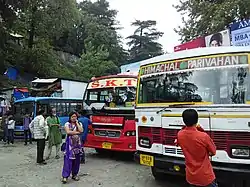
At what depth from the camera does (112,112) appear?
10734 millimetres

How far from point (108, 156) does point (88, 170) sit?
7.54 feet

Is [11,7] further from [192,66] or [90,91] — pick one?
[192,66]

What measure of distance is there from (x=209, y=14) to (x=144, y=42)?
38618 millimetres

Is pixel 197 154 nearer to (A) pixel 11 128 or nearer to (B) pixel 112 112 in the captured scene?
(B) pixel 112 112

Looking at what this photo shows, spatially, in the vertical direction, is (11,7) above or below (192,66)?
above

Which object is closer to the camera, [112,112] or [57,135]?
[112,112]

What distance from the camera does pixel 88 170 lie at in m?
9.00

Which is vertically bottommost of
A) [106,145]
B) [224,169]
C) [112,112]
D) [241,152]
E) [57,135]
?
[106,145]

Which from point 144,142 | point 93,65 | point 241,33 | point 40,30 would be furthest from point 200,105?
point 93,65

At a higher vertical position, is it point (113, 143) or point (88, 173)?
point (113, 143)

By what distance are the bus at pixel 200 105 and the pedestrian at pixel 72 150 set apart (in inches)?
59.4

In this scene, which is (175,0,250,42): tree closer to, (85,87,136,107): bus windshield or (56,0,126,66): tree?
(85,87,136,107): bus windshield

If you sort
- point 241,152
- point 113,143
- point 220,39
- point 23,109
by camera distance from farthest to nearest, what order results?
point 23,109, point 220,39, point 113,143, point 241,152

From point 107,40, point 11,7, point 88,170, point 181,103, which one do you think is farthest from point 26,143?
point 107,40
